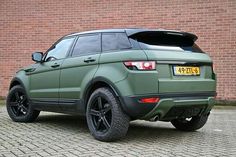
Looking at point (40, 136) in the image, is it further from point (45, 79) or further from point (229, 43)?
point (229, 43)

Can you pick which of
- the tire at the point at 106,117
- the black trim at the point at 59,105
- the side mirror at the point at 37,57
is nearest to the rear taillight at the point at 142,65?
the tire at the point at 106,117

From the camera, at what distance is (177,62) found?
575 centimetres

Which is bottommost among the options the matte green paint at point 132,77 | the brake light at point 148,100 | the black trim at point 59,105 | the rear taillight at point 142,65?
the black trim at point 59,105

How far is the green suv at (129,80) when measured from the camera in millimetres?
5477

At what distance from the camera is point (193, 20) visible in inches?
434

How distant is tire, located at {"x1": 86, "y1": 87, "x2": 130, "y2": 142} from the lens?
5566mm

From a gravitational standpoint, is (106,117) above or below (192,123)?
above

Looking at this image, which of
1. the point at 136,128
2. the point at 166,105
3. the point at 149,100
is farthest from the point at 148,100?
the point at 136,128

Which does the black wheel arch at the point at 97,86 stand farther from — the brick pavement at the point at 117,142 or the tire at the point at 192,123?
the tire at the point at 192,123

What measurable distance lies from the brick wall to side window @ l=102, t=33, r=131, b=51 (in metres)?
5.26

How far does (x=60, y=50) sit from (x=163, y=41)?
2.07m

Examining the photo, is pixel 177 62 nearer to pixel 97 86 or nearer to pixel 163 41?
pixel 163 41

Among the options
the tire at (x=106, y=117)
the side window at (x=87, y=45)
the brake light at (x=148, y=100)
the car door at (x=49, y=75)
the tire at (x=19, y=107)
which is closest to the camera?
the brake light at (x=148, y=100)

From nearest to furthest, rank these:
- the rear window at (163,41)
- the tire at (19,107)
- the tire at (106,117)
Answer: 1. the tire at (106,117)
2. the rear window at (163,41)
3. the tire at (19,107)
